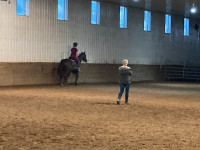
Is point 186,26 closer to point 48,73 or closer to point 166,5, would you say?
point 166,5

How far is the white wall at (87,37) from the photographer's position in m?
19.4

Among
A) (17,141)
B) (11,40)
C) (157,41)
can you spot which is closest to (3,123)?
(17,141)

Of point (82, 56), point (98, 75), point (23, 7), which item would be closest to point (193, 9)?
point (98, 75)

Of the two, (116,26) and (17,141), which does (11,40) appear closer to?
(116,26)

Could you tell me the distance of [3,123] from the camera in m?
7.68

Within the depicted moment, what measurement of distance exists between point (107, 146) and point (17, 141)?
4.81 ft

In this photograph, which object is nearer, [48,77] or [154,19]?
[48,77]

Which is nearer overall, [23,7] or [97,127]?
[97,127]

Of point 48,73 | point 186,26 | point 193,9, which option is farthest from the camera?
point 186,26

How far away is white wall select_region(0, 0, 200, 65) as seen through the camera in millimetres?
19406

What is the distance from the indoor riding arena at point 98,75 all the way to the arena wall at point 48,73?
0.18ft

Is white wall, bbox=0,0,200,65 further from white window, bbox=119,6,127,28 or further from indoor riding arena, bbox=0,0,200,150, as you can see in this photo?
white window, bbox=119,6,127,28

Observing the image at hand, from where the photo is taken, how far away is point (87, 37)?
23391 mm

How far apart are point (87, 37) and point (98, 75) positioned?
104 inches
